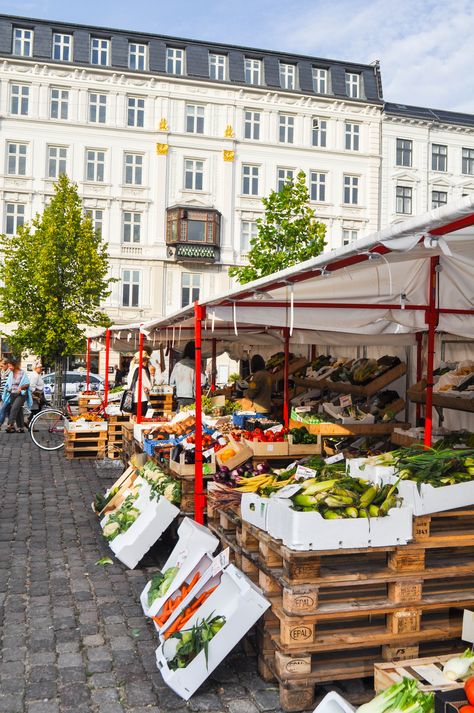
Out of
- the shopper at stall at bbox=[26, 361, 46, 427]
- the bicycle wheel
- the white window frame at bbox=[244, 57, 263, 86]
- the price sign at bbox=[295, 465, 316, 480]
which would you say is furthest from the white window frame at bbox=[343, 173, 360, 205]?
the price sign at bbox=[295, 465, 316, 480]

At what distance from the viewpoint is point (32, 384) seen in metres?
17.8

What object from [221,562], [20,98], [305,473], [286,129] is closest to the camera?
[221,562]

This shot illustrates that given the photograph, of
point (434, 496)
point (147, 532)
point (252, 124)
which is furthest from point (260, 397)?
point (252, 124)

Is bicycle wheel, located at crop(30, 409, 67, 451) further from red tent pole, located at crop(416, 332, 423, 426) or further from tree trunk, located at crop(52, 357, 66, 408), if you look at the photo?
red tent pole, located at crop(416, 332, 423, 426)

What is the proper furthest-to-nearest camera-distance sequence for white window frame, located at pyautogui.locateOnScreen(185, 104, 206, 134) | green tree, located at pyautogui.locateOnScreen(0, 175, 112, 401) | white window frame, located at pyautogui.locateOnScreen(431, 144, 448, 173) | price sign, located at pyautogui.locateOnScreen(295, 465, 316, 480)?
white window frame, located at pyautogui.locateOnScreen(431, 144, 448, 173) < white window frame, located at pyautogui.locateOnScreen(185, 104, 206, 134) < green tree, located at pyautogui.locateOnScreen(0, 175, 112, 401) < price sign, located at pyautogui.locateOnScreen(295, 465, 316, 480)

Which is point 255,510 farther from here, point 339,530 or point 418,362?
point 418,362

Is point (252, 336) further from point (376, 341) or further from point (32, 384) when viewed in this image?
point (32, 384)

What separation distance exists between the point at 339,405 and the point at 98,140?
2744cm

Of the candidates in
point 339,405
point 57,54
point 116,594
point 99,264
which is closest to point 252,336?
point 339,405

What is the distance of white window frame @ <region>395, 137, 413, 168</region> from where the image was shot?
3784 centimetres

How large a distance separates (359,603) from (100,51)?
1398 inches

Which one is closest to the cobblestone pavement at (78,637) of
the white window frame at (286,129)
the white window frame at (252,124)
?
the white window frame at (252,124)

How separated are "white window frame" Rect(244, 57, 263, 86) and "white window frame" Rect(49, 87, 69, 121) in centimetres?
983

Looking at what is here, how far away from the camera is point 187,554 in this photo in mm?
4797
